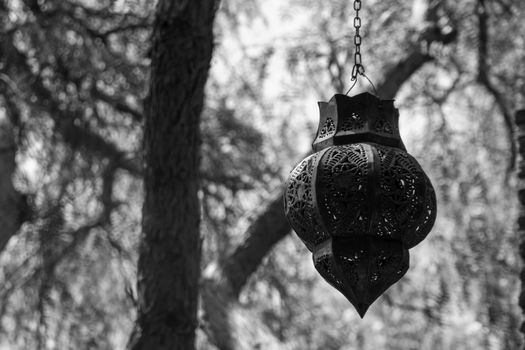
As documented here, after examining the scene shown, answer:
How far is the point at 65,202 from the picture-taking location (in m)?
6.04

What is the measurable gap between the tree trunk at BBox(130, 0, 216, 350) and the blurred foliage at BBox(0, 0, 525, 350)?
1.36 metres

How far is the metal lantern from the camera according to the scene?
283 cm

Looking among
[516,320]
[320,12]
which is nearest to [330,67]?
[320,12]

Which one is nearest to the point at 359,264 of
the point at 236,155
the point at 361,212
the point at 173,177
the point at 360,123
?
the point at 361,212

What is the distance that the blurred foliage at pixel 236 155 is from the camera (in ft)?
20.9

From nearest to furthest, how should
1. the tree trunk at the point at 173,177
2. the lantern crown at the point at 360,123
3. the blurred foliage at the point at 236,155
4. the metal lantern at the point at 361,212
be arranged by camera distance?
the metal lantern at the point at 361,212 < the lantern crown at the point at 360,123 < the tree trunk at the point at 173,177 < the blurred foliage at the point at 236,155

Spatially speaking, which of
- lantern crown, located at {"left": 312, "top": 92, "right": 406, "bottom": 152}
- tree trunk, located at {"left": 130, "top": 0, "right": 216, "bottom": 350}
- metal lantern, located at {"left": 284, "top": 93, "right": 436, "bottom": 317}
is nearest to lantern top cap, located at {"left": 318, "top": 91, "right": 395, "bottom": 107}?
lantern crown, located at {"left": 312, "top": 92, "right": 406, "bottom": 152}

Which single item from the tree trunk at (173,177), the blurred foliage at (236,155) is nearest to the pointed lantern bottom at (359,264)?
the tree trunk at (173,177)

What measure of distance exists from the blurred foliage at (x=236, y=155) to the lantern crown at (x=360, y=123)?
311 cm

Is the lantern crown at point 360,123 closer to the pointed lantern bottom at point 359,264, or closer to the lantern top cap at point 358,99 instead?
the lantern top cap at point 358,99

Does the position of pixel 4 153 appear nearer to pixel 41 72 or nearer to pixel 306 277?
pixel 41 72

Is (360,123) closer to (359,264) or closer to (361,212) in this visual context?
(361,212)

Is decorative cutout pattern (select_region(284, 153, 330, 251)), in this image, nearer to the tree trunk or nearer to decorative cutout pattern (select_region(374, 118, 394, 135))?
decorative cutout pattern (select_region(374, 118, 394, 135))

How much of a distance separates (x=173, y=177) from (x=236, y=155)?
261 cm
